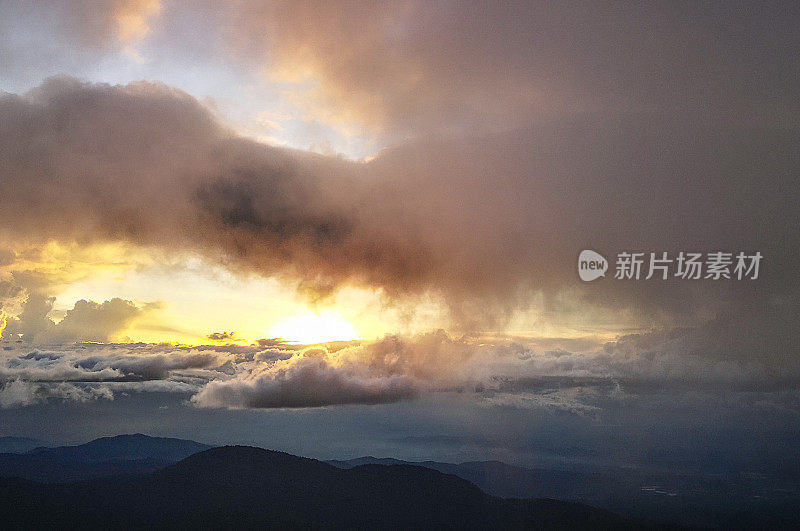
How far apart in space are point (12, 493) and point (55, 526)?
20187 mm

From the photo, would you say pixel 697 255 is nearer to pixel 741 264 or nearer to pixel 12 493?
pixel 741 264

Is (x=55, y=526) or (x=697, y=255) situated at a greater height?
(x=697, y=255)

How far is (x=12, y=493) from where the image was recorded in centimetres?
19975

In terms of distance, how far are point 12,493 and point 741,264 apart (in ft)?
808

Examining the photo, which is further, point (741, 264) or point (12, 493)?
point (12, 493)

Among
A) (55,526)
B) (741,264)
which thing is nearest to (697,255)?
(741,264)

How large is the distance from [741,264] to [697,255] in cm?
332

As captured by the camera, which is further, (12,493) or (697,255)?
(12,493)

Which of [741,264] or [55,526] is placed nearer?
[741,264]

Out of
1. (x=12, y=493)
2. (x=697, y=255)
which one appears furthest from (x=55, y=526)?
(x=697, y=255)

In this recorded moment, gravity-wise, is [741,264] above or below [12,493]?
above

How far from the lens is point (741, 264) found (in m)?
38.4

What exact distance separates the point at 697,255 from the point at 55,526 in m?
237

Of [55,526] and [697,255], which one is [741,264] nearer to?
[697,255]
